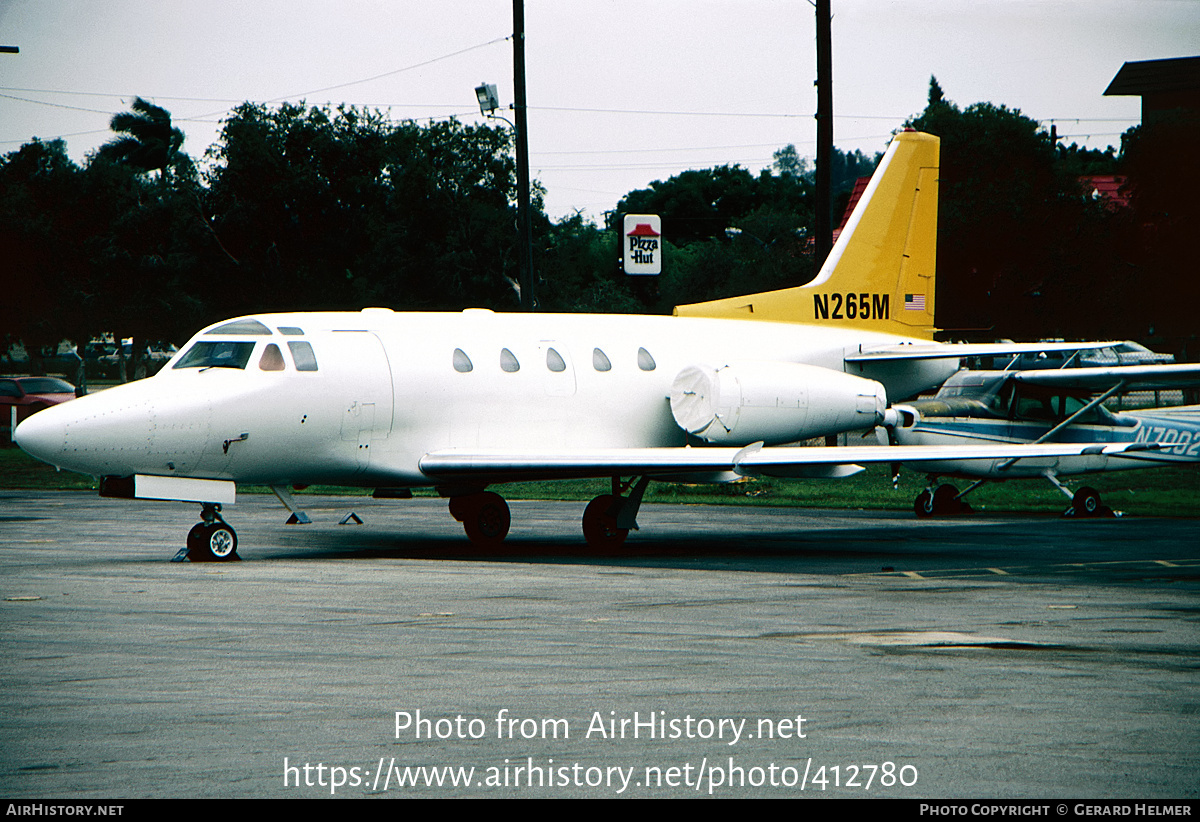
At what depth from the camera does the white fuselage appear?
48.4ft

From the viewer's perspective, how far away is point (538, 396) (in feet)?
58.0

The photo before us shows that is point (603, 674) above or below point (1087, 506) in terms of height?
above

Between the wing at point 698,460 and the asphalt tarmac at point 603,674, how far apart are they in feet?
3.38

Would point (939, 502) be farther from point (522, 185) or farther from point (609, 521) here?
point (522, 185)

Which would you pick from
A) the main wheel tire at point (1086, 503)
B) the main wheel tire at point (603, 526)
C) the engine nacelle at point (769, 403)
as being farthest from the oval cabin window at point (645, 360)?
the main wheel tire at point (1086, 503)

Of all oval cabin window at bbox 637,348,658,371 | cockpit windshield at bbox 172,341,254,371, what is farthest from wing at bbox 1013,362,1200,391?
cockpit windshield at bbox 172,341,254,371

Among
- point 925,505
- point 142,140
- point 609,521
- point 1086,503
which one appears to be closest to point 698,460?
point 609,521

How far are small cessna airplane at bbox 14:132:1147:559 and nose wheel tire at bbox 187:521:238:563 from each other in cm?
2

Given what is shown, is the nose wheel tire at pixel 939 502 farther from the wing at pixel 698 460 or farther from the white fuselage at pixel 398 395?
the wing at pixel 698 460

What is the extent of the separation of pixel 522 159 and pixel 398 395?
1590 centimetres

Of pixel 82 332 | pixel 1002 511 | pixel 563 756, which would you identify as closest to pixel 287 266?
pixel 82 332

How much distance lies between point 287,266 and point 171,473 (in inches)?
2038

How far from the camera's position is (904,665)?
8.81 m
